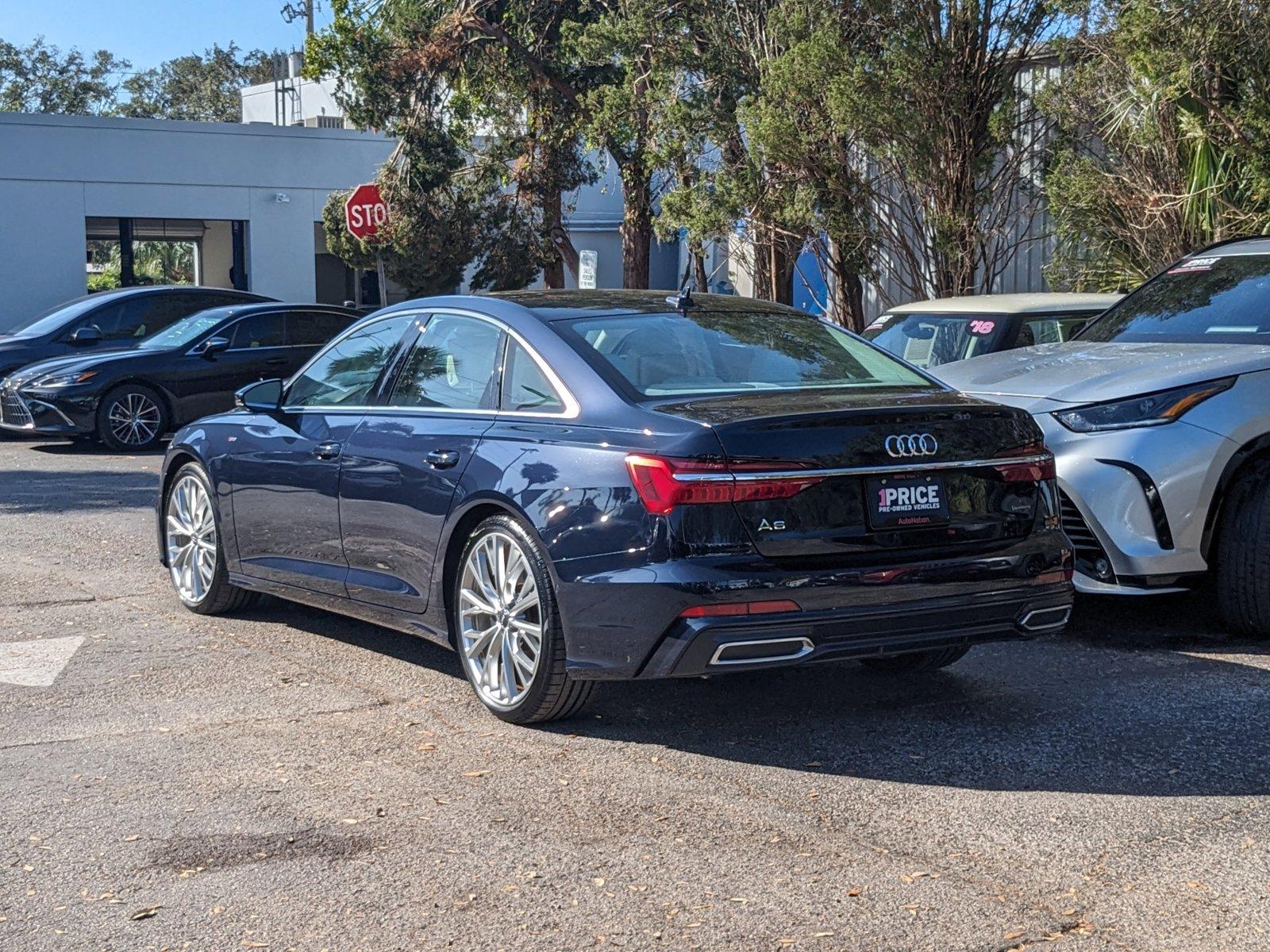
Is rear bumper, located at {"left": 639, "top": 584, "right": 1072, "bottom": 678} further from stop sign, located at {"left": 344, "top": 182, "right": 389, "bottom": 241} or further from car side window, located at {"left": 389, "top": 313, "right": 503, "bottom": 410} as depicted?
stop sign, located at {"left": 344, "top": 182, "right": 389, "bottom": 241}

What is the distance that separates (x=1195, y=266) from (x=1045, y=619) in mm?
3812

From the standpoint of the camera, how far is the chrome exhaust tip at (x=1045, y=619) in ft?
18.4

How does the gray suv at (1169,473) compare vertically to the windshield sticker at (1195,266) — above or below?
below

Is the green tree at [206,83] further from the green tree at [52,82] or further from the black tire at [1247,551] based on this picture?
the black tire at [1247,551]

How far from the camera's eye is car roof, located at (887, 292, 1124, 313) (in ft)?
33.5

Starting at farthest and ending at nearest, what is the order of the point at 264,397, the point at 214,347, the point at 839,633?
the point at 214,347, the point at 264,397, the point at 839,633

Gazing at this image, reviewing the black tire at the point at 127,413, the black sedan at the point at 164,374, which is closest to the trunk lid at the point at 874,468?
the black sedan at the point at 164,374

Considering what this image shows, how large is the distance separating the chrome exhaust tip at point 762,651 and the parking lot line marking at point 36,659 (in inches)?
114

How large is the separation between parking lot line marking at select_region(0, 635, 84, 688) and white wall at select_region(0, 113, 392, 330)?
68.1 feet

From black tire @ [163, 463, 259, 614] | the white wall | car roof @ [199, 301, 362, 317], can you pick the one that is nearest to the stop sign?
car roof @ [199, 301, 362, 317]

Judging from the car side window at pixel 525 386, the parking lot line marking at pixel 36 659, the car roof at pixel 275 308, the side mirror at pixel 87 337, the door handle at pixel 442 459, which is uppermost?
the car roof at pixel 275 308

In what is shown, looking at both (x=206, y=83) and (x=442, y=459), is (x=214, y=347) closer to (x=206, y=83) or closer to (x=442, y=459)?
(x=442, y=459)

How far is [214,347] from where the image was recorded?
54.2 ft

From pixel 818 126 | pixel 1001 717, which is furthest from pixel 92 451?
pixel 1001 717
